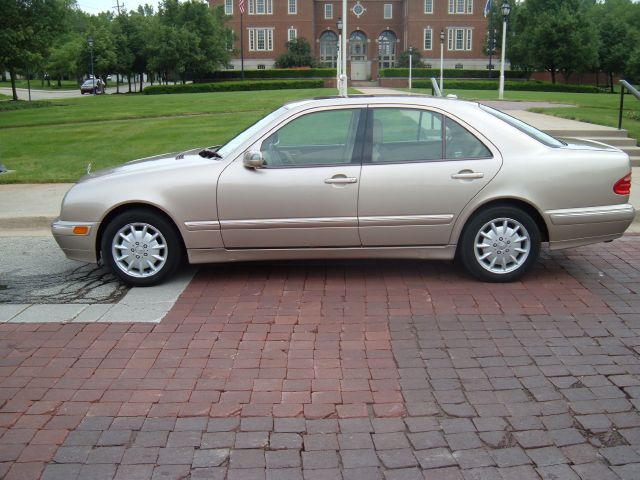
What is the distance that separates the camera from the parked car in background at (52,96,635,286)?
5.75 meters

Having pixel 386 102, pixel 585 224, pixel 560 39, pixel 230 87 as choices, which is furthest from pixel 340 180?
pixel 560 39

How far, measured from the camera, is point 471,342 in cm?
468

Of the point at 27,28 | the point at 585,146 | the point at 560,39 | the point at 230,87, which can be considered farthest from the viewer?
the point at 560,39

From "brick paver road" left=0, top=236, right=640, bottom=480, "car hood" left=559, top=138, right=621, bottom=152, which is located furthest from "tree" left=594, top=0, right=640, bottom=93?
"brick paver road" left=0, top=236, right=640, bottom=480

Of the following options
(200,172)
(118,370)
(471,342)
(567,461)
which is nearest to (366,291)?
(471,342)

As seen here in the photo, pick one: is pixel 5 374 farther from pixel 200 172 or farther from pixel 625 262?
pixel 625 262

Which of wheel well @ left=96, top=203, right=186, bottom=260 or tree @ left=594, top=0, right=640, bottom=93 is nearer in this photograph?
wheel well @ left=96, top=203, right=186, bottom=260

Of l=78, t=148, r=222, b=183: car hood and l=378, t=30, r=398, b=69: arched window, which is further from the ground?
l=378, t=30, r=398, b=69: arched window

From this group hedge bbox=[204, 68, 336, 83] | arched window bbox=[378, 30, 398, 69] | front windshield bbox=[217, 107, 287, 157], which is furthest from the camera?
arched window bbox=[378, 30, 398, 69]

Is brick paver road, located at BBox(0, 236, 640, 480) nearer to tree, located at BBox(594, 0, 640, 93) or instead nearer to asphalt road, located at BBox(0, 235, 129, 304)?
asphalt road, located at BBox(0, 235, 129, 304)

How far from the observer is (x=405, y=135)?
5.94 meters

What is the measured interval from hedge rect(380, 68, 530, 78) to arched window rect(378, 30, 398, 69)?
1441cm

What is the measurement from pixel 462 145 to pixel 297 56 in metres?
73.7

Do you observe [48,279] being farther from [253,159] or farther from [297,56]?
[297,56]
